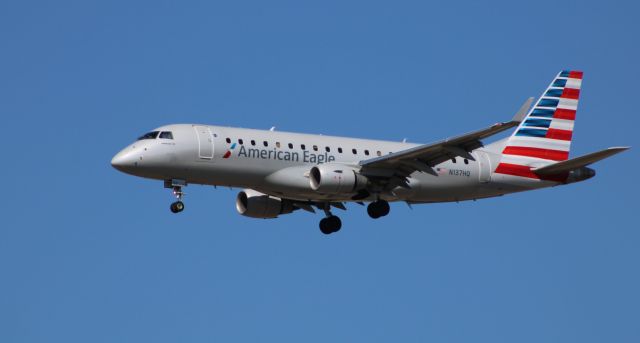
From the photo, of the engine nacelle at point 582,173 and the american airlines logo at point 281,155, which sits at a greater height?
the american airlines logo at point 281,155

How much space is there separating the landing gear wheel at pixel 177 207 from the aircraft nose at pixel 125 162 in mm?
2270

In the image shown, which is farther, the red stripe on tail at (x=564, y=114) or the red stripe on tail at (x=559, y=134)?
the red stripe on tail at (x=564, y=114)

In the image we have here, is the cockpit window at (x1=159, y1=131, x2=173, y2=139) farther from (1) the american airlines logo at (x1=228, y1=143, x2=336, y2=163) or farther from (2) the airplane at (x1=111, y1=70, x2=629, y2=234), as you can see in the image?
(1) the american airlines logo at (x1=228, y1=143, x2=336, y2=163)

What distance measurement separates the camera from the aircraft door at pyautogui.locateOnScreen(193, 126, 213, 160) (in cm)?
4881

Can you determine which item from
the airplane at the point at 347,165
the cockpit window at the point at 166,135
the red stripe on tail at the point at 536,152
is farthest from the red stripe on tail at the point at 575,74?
the cockpit window at the point at 166,135

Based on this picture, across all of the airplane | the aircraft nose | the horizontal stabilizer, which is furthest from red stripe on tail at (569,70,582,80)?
the aircraft nose

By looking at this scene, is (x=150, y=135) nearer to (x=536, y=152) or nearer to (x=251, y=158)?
(x=251, y=158)

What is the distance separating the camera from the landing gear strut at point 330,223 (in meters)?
54.4

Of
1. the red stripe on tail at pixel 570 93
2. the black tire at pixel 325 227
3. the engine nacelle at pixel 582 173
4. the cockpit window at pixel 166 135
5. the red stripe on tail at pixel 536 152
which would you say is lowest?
the black tire at pixel 325 227

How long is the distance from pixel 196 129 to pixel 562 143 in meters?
17.4

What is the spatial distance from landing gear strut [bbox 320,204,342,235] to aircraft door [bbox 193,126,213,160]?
7.44 meters

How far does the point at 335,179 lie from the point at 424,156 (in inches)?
150

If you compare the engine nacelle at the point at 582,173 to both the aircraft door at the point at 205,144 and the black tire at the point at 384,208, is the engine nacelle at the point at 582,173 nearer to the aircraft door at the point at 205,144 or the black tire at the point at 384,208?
the black tire at the point at 384,208

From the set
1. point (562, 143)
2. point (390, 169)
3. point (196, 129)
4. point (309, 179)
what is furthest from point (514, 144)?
point (196, 129)
